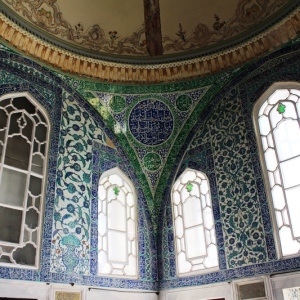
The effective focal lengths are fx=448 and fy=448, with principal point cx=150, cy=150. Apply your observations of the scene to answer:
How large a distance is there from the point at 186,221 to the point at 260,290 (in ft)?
5.22

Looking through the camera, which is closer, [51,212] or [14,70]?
[51,212]

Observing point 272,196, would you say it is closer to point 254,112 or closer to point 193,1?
point 254,112

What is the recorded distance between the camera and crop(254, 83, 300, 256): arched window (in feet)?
18.5

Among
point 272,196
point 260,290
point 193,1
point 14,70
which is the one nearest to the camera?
point 260,290

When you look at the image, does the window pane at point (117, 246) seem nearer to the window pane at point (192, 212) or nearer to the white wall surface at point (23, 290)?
the window pane at point (192, 212)

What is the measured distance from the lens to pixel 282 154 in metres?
6.08

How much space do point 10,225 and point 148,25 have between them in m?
3.85

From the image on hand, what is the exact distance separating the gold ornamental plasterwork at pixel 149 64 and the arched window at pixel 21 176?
29.8 inches

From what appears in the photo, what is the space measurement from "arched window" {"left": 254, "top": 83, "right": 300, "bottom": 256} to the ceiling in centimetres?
113

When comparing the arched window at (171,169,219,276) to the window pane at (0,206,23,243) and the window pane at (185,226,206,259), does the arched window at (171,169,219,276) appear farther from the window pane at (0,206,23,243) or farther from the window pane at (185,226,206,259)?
the window pane at (0,206,23,243)

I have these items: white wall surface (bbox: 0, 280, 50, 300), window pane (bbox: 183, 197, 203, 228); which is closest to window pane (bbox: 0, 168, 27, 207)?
white wall surface (bbox: 0, 280, 50, 300)

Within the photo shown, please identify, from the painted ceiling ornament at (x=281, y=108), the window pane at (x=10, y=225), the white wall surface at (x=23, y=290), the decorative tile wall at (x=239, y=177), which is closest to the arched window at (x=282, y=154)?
the painted ceiling ornament at (x=281, y=108)

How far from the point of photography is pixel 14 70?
6.36 metres

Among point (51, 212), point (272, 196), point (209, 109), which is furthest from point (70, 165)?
point (272, 196)
